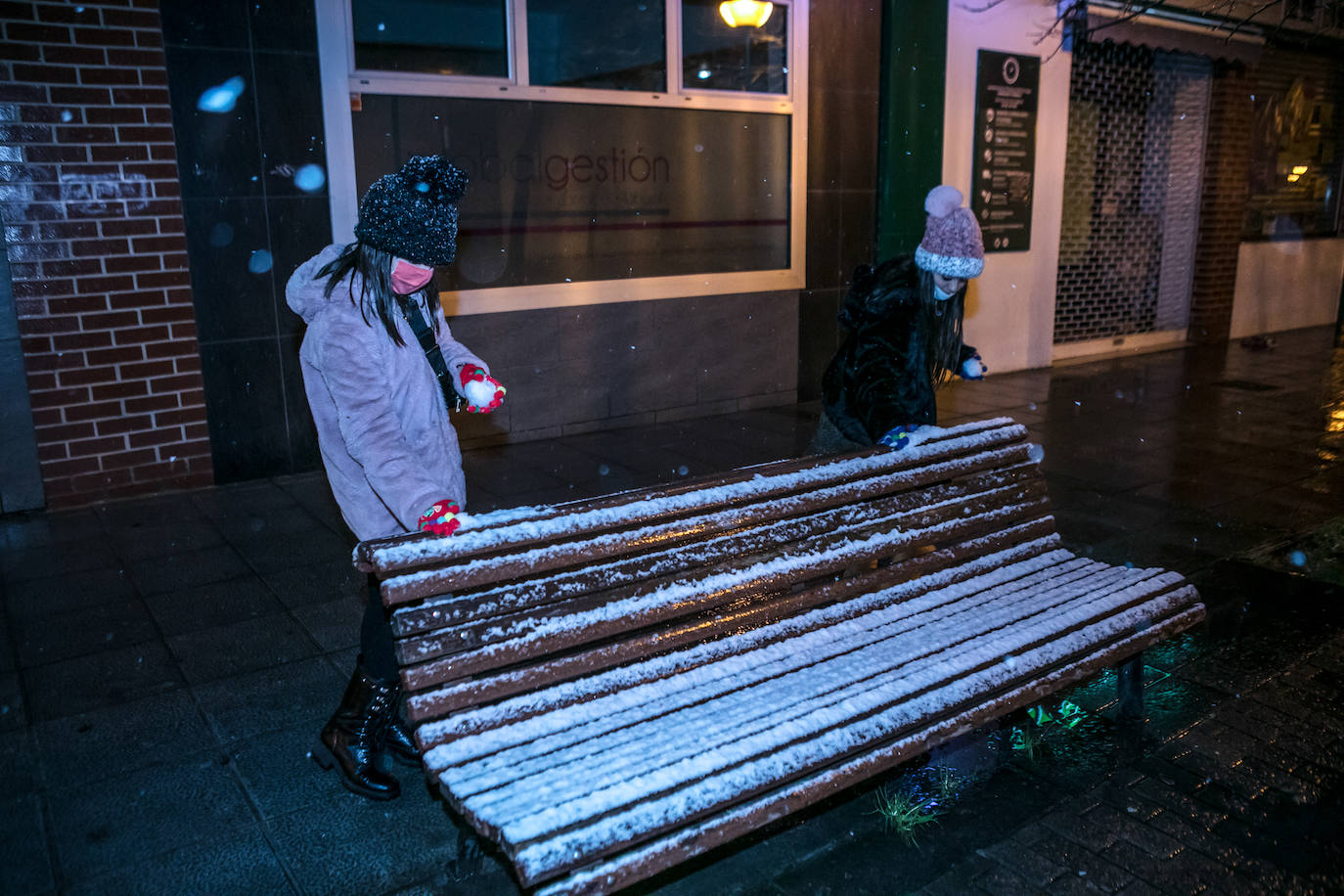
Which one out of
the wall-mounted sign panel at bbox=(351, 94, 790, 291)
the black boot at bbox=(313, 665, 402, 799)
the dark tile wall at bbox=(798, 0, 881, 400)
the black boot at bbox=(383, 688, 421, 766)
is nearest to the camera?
the black boot at bbox=(313, 665, 402, 799)

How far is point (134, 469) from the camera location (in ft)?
21.1

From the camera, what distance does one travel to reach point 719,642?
2.97m

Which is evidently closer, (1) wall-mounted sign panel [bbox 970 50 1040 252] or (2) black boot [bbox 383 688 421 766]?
(2) black boot [bbox 383 688 421 766]

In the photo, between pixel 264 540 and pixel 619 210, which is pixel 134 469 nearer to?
pixel 264 540

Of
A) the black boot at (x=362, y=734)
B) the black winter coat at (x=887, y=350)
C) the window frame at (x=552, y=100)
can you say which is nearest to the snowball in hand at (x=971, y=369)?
the black winter coat at (x=887, y=350)

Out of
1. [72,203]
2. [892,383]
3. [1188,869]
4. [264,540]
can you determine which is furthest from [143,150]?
[1188,869]

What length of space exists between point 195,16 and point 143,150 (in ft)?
2.87

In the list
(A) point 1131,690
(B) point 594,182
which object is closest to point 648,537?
(A) point 1131,690

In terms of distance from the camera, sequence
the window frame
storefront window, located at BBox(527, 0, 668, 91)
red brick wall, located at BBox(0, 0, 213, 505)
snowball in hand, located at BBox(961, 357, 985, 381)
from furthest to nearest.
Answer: storefront window, located at BBox(527, 0, 668, 91) < the window frame < red brick wall, located at BBox(0, 0, 213, 505) < snowball in hand, located at BBox(961, 357, 985, 381)

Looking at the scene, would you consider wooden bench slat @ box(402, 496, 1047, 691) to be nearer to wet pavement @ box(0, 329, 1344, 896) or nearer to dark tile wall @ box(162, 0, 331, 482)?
wet pavement @ box(0, 329, 1344, 896)

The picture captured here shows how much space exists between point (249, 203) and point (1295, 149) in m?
14.7

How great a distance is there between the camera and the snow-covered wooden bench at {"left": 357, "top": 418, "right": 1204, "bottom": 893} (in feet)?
7.56

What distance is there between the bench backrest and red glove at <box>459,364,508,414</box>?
42 centimetres

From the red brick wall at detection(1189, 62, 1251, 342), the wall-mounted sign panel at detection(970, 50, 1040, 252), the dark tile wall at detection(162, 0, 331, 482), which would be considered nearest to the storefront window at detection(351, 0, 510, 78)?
the dark tile wall at detection(162, 0, 331, 482)
